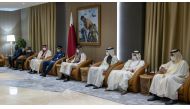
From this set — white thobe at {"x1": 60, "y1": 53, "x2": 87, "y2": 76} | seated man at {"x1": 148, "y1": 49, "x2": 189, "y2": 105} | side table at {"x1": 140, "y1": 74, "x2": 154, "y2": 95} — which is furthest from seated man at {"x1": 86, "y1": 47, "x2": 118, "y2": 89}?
seated man at {"x1": 148, "y1": 49, "x2": 189, "y2": 105}

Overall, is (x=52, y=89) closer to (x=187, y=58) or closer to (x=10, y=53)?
(x=187, y=58)

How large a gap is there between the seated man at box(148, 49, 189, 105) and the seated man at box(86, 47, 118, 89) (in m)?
1.66

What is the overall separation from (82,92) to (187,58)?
101 inches

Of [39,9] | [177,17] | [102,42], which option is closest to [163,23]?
[177,17]

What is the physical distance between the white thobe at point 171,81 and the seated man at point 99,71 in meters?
1.69

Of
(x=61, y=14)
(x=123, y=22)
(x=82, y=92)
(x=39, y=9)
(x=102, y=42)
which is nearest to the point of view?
(x=82, y=92)

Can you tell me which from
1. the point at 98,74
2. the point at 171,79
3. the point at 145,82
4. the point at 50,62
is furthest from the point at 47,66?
the point at 171,79

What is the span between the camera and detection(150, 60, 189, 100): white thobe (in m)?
5.48

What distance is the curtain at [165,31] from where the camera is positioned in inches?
249

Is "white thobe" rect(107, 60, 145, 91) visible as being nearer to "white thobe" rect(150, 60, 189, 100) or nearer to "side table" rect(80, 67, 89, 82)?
"white thobe" rect(150, 60, 189, 100)

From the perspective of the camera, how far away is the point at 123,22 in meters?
7.91

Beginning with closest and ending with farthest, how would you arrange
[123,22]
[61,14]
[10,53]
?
[123,22] → [61,14] → [10,53]

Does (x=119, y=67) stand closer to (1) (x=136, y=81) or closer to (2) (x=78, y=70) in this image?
(1) (x=136, y=81)

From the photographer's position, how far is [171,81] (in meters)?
5.49
